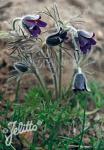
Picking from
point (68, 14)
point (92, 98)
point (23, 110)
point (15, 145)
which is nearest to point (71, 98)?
point (92, 98)

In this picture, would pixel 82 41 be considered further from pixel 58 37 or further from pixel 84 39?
pixel 58 37

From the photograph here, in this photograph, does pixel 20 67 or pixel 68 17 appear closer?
pixel 20 67

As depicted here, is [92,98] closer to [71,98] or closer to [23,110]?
[71,98]

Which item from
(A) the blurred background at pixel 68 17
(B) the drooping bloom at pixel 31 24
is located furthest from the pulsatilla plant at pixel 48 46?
(A) the blurred background at pixel 68 17

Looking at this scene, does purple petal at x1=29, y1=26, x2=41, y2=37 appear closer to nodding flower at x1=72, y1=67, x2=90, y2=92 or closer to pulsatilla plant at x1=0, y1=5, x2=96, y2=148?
pulsatilla plant at x1=0, y1=5, x2=96, y2=148
